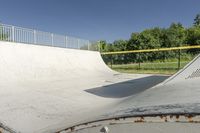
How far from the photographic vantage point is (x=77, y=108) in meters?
6.93

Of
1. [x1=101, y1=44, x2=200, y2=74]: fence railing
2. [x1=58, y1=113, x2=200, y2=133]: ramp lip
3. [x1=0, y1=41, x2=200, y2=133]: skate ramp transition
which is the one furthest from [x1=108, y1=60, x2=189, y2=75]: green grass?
[x1=58, y1=113, x2=200, y2=133]: ramp lip

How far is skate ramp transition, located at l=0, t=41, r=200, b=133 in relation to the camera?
3.60m

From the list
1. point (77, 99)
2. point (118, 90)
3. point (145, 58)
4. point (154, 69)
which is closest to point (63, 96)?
point (77, 99)

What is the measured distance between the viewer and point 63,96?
8.51 meters

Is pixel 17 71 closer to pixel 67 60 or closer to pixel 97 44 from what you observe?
pixel 67 60

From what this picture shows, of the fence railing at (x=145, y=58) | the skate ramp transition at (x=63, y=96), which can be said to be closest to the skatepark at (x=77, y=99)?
the skate ramp transition at (x=63, y=96)

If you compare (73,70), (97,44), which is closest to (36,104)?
(73,70)

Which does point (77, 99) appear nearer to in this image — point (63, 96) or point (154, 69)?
point (63, 96)

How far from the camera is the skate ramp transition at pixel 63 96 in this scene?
3.60 meters

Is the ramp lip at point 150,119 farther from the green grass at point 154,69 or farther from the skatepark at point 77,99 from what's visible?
the green grass at point 154,69

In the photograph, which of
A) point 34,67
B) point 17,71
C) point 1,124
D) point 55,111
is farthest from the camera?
point 34,67

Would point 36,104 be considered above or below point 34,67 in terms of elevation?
below

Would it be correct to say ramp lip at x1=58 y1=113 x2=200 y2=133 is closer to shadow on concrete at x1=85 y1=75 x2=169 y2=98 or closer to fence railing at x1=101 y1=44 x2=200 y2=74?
shadow on concrete at x1=85 y1=75 x2=169 y2=98

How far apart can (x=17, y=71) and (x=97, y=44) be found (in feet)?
47.2
